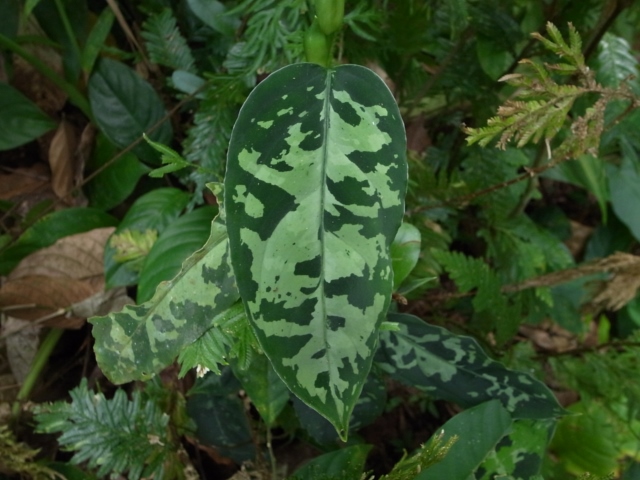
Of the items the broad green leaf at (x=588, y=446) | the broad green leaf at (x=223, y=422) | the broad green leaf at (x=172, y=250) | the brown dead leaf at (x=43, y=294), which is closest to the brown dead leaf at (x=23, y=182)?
the brown dead leaf at (x=43, y=294)

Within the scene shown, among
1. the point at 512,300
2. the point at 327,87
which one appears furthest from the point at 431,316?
the point at 327,87

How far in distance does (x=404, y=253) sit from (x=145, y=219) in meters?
0.53

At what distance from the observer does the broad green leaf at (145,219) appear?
94 centimetres

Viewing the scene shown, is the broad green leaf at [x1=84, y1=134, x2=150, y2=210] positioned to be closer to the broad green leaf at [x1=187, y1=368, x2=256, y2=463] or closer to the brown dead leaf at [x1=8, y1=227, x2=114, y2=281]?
the brown dead leaf at [x1=8, y1=227, x2=114, y2=281]

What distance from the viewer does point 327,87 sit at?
1.65ft

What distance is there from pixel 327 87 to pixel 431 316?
67 centimetres

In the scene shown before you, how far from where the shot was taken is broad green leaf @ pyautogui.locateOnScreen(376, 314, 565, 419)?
76 centimetres

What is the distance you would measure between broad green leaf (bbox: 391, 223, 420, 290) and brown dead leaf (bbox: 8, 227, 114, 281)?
643mm

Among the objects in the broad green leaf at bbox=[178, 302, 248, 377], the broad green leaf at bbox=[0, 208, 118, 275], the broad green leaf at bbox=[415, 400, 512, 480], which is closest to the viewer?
the broad green leaf at bbox=[178, 302, 248, 377]

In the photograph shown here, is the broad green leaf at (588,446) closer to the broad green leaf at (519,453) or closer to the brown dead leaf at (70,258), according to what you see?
the broad green leaf at (519,453)

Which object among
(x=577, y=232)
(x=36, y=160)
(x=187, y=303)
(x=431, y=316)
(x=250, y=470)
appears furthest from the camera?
(x=577, y=232)

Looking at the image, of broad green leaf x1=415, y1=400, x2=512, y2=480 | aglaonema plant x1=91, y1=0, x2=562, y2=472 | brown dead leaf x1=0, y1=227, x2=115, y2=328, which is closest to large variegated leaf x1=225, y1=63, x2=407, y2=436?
aglaonema plant x1=91, y1=0, x2=562, y2=472

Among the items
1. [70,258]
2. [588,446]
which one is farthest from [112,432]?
[588,446]

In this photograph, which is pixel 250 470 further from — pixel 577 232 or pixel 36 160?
pixel 577 232
